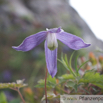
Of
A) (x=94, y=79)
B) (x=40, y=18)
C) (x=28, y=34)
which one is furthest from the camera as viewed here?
(x=40, y=18)

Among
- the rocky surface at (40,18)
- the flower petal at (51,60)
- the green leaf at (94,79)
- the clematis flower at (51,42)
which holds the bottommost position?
the green leaf at (94,79)

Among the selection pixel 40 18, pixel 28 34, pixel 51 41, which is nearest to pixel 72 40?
pixel 51 41

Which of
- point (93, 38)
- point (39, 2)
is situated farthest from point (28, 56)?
point (39, 2)

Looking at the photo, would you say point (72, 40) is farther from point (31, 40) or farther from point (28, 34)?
point (28, 34)

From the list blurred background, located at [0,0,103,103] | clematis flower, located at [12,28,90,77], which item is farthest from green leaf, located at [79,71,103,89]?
blurred background, located at [0,0,103,103]

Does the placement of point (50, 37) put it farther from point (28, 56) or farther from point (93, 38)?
point (93, 38)

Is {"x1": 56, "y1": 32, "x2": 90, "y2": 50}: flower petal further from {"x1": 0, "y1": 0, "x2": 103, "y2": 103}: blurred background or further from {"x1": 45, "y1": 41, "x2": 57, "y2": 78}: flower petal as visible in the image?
{"x1": 0, "y1": 0, "x2": 103, "y2": 103}: blurred background

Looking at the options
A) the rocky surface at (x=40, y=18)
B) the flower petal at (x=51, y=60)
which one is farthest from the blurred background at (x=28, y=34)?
the flower petal at (x=51, y=60)

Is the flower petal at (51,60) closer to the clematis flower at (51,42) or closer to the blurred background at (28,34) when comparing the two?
the clematis flower at (51,42)
